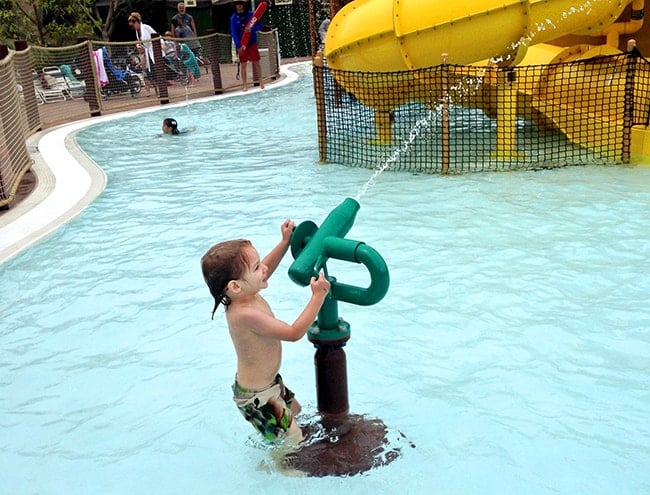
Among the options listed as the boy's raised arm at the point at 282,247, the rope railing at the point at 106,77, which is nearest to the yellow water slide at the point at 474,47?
the rope railing at the point at 106,77

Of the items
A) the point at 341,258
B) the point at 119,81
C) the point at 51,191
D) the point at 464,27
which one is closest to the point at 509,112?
the point at 464,27

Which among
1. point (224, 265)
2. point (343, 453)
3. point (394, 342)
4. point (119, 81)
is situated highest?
point (224, 265)

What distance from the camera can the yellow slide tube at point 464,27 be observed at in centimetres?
794

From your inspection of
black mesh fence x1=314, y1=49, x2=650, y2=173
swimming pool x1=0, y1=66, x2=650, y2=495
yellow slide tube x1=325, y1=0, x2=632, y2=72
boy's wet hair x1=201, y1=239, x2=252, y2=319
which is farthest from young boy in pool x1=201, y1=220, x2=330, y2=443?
yellow slide tube x1=325, y1=0, x2=632, y2=72

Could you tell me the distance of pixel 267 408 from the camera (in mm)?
2873

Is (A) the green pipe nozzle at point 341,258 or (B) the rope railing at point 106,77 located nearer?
(A) the green pipe nozzle at point 341,258

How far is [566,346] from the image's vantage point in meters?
4.12

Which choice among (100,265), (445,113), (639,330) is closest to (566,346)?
(639,330)

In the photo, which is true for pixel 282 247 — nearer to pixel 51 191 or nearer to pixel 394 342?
pixel 394 342

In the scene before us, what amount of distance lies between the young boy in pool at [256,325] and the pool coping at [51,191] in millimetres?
3899

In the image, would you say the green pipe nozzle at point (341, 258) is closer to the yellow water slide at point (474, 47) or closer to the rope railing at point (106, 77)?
the yellow water slide at point (474, 47)

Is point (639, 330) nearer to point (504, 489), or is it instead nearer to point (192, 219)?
point (504, 489)

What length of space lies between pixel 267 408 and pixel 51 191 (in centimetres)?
617

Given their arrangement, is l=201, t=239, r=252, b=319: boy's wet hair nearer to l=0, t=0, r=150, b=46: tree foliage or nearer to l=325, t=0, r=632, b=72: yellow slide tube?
l=325, t=0, r=632, b=72: yellow slide tube
